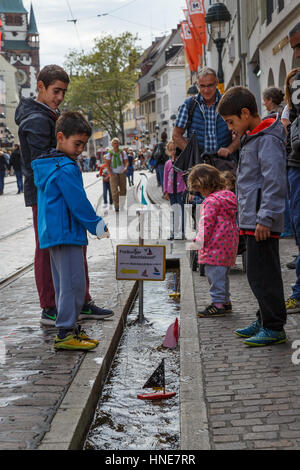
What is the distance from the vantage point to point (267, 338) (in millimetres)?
5082

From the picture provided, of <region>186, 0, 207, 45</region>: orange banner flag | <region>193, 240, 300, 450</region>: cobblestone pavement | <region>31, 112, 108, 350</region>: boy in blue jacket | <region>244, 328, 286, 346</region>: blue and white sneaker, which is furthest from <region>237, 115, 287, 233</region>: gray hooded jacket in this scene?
<region>186, 0, 207, 45</region>: orange banner flag

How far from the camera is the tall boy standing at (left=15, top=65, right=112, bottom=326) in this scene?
5.85 meters

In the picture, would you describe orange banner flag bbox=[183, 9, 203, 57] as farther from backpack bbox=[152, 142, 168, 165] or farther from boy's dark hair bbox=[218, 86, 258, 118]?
boy's dark hair bbox=[218, 86, 258, 118]

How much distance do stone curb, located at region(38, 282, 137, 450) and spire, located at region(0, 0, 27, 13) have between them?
492 feet

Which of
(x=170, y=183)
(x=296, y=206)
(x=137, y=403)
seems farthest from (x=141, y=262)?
(x=170, y=183)

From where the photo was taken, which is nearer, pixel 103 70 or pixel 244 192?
pixel 244 192

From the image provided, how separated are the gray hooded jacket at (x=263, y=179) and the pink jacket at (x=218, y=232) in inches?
50.1

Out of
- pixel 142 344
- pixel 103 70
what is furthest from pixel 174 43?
pixel 142 344

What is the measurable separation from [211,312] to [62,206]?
1.81 meters

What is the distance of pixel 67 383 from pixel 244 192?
177cm

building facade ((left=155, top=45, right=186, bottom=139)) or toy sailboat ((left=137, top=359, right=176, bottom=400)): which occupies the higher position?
building facade ((left=155, top=45, right=186, bottom=139))

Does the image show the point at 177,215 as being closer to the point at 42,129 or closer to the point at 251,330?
the point at 42,129

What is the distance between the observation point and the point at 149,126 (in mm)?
105625
